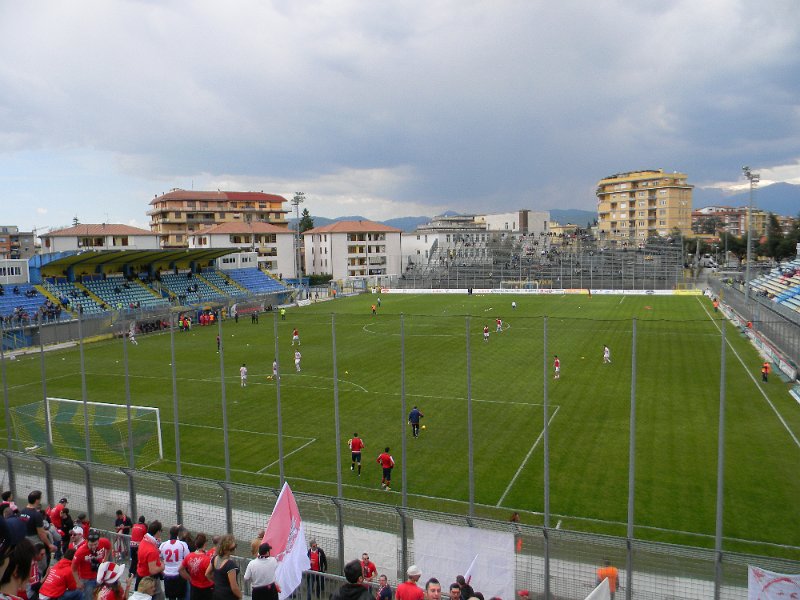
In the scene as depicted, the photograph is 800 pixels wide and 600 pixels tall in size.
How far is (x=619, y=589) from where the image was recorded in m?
9.72

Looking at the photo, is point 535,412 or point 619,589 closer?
point 619,589

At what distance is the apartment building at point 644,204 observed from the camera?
399ft

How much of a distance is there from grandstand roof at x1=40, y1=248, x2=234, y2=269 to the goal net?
3153 cm

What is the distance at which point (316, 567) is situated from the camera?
10.5 metres

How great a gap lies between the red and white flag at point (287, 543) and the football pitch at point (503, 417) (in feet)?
15.7

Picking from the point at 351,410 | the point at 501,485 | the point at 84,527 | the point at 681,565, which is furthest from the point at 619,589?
the point at 351,410

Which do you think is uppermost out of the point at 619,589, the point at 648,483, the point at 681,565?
the point at 681,565

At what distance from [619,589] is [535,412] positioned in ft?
49.9

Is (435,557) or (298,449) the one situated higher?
(435,557)

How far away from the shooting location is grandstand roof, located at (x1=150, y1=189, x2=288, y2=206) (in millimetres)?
112819

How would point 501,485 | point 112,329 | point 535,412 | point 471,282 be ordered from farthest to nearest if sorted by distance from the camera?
1. point 471,282
2. point 112,329
3. point 535,412
4. point 501,485

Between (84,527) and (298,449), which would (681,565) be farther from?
(298,449)

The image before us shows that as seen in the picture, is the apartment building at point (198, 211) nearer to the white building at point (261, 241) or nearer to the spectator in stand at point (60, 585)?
the white building at point (261, 241)

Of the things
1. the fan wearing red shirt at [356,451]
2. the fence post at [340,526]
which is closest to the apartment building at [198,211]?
the fan wearing red shirt at [356,451]
